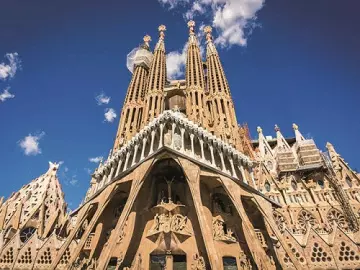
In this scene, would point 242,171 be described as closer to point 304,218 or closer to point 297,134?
point 304,218

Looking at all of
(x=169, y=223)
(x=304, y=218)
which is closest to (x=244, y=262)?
(x=169, y=223)

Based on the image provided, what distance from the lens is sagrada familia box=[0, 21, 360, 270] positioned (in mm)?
13258

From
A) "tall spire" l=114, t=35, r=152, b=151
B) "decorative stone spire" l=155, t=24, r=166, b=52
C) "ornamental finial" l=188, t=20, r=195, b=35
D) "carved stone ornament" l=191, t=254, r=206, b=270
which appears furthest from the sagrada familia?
"ornamental finial" l=188, t=20, r=195, b=35

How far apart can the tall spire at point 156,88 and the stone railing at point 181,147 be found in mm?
4157

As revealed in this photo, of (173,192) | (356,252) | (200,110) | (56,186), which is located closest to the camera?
(356,252)

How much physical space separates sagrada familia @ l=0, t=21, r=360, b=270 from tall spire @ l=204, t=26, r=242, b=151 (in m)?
0.12

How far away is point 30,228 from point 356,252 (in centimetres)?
2167

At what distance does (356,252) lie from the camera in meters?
12.8

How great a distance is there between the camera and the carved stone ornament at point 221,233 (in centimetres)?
1390

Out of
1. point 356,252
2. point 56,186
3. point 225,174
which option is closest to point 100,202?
point 225,174

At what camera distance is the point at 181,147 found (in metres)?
15.3

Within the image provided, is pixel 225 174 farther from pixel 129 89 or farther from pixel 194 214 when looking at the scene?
pixel 129 89

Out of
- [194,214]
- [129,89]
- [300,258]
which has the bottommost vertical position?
[300,258]

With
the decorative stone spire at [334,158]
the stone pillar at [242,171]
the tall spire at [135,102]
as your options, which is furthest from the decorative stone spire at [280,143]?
the tall spire at [135,102]
